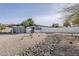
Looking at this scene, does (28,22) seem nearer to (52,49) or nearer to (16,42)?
(16,42)

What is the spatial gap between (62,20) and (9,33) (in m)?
0.45

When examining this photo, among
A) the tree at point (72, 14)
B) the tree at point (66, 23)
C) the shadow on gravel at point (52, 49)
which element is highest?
the tree at point (72, 14)

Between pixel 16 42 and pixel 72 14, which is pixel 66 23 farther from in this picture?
pixel 16 42

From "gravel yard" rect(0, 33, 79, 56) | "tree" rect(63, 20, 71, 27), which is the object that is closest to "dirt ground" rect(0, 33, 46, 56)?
"gravel yard" rect(0, 33, 79, 56)

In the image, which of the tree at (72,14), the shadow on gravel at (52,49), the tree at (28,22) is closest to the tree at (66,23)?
the tree at (72,14)

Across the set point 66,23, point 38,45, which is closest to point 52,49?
point 38,45

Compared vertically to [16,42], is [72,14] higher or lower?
higher

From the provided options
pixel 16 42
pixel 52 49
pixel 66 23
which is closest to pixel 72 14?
pixel 66 23

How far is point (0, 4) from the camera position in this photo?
6.01 ft

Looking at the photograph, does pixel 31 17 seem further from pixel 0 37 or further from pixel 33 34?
pixel 0 37

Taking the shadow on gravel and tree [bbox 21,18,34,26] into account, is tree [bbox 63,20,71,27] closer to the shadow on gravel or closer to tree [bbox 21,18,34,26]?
the shadow on gravel

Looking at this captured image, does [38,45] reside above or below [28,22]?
below

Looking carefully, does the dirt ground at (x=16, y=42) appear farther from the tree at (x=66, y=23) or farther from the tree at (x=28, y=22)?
the tree at (x=66, y=23)

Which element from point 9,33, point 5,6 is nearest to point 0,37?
point 9,33
